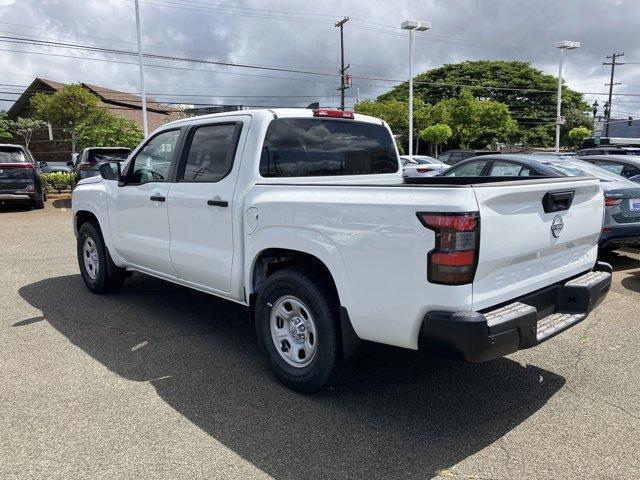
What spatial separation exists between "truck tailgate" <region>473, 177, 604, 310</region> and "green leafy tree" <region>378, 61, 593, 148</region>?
57.2 metres

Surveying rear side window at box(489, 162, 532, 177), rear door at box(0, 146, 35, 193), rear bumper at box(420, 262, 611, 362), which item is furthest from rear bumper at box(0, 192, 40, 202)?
rear bumper at box(420, 262, 611, 362)

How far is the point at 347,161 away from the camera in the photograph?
453 cm

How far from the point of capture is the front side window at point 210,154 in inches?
164

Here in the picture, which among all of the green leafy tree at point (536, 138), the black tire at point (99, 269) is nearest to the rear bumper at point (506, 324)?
the black tire at point (99, 269)

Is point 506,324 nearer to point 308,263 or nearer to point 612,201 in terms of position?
point 308,263

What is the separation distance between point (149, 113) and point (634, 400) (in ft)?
156

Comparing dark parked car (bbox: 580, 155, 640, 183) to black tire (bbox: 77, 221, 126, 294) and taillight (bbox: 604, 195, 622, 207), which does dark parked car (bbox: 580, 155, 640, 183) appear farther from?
black tire (bbox: 77, 221, 126, 294)

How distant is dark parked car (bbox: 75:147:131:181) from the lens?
1479 centimetres

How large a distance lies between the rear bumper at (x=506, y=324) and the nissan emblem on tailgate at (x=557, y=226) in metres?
0.35

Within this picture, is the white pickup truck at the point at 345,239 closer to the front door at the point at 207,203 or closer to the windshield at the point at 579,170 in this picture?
the front door at the point at 207,203

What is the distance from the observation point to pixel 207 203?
4164 mm

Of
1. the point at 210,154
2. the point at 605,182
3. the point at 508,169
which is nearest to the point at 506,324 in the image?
the point at 210,154

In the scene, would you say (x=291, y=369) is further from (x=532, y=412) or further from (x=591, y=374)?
(x=591, y=374)

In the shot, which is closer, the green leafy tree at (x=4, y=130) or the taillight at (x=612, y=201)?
the taillight at (x=612, y=201)
